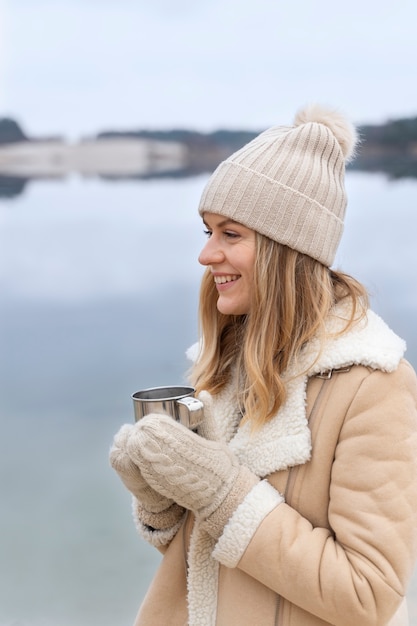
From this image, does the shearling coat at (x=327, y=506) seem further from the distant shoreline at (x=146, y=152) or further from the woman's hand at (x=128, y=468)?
the distant shoreline at (x=146, y=152)

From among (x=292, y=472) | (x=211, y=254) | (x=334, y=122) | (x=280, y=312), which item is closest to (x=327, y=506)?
(x=292, y=472)

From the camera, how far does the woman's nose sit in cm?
114

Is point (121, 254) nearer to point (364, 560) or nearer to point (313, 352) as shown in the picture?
point (313, 352)

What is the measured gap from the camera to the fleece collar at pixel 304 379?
105 centimetres

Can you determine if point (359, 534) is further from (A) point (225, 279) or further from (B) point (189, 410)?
(A) point (225, 279)

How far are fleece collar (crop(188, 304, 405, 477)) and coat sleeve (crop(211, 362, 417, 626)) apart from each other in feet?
0.16

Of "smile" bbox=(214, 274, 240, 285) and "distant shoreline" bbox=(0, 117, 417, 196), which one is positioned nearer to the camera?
"smile" bbox=(214, 274, 240, 285)

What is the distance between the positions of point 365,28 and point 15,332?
5.20 ft

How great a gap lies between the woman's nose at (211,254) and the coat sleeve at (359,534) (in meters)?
0.29

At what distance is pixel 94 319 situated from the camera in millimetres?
2777

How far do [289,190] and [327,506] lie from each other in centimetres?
45

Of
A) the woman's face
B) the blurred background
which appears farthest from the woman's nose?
the blurred background

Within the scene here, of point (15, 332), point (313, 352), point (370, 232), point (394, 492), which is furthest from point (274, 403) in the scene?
point (15, 332)

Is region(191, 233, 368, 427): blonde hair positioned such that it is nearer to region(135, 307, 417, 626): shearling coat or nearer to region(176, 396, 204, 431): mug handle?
region(135, 307, 417, 626): shearling coat
